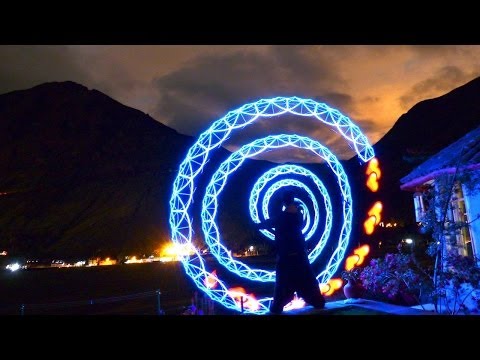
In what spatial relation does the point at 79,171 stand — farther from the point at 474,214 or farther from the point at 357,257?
the point at 474,214

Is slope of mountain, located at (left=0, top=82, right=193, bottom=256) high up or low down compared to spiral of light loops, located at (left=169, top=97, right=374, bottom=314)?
up

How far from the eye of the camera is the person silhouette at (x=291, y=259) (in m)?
6.18

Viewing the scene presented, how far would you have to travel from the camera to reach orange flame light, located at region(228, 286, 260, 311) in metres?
8.51

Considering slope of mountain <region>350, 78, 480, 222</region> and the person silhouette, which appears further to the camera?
slope of mountain <region>350, 78, 480, 222</region>

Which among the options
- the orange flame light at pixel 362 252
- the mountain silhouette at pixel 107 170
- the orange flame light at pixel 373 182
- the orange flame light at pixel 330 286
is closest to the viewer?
the orange flame light at pixel 373 182

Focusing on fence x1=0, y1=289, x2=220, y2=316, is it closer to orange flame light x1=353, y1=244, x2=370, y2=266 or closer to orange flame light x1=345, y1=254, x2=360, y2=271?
orange flame light x1=345, y1=254, x2=360, y2=271

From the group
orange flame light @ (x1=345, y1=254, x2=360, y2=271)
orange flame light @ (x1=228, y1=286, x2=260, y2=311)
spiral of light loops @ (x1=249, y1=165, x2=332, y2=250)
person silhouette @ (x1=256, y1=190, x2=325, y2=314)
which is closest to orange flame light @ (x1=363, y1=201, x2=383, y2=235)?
orange flame light @ (x1=345, y1=254, x2=360, y2=271)

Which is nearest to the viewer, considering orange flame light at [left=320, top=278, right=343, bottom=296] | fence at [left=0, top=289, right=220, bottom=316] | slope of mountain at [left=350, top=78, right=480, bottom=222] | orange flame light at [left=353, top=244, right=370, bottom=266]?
orange flame light at [left=353, top=244, right=370, bottom=266]

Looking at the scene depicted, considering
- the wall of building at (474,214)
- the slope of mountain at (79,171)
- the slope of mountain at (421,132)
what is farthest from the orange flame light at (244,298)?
the slope of mountain at (79,171)

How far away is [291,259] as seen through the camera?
20.3 feet

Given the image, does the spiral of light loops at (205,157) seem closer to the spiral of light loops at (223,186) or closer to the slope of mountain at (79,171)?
the spiral of light loops at (223,186)

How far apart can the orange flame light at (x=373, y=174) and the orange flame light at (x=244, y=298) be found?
3457mm

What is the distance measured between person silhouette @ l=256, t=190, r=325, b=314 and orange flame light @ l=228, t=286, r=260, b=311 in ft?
8.08

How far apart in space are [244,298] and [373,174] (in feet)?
12.6
